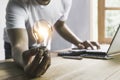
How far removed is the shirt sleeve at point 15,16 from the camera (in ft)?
4.19

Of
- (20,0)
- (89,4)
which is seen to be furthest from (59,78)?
(89,4)

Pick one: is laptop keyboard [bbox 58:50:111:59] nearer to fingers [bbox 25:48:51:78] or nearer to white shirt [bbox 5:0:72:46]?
white shirt [bbox 5:0:72:46]

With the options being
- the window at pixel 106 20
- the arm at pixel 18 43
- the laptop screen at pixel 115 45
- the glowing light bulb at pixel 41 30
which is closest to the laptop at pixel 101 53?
the laptop screen at pixel 115 45

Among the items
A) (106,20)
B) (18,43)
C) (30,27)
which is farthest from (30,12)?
(106,20)

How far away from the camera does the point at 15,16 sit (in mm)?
1295

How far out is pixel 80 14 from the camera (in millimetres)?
3064

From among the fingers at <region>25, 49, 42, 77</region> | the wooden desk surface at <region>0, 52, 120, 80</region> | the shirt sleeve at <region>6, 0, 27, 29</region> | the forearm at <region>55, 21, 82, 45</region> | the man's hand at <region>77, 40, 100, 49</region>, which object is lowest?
the wooden desk surface at <region>0, 52, 120, 80</region>

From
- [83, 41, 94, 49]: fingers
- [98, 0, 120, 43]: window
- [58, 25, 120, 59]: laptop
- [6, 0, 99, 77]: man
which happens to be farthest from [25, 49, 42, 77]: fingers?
[98, 0, 120, 43]: window

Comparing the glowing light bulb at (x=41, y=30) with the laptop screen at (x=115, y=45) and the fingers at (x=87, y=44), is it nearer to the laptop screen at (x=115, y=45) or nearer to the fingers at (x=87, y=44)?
the fingers at (x=87, y=44)

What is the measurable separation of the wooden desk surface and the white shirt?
21 centimetres

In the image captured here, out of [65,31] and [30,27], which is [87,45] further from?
[30,27]

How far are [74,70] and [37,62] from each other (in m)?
0.22

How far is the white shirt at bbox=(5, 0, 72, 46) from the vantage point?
1.29 meters

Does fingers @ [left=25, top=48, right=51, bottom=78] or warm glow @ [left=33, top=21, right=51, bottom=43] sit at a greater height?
warm glow @ [left=33, top=21, right=51, bottom=43]
